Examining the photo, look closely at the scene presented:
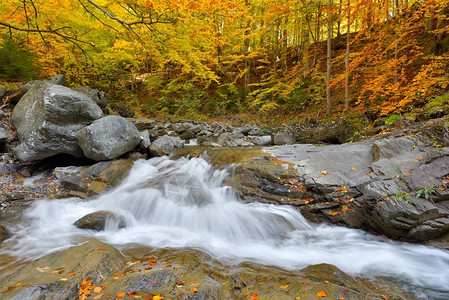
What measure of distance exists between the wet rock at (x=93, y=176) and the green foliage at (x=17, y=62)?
7769 millimetres

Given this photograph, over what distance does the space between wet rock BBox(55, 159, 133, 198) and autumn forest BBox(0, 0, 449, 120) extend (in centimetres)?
349

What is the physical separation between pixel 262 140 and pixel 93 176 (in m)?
6.74

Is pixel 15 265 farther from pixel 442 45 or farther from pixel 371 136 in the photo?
pixel 442 45

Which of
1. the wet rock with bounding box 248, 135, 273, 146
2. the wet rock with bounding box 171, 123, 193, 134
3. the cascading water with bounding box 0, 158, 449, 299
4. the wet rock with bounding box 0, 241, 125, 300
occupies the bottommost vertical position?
the cascading water with bounding box 0, 158, 449, 299

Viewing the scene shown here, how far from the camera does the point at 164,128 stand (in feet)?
40.6

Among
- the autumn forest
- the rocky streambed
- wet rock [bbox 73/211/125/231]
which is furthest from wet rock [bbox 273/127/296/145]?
wet rock [bbox 73/211/125/231]

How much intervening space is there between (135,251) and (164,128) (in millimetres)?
8857

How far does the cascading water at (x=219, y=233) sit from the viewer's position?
376 cm

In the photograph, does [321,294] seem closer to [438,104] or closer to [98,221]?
[98,221]

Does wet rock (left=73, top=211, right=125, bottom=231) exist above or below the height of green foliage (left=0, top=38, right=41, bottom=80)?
below

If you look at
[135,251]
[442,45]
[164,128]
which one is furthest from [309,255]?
[442,45]

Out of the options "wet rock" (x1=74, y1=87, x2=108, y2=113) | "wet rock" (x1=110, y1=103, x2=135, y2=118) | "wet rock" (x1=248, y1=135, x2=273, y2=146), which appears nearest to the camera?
"wet rock" (x1=248, y1=135, x2=273, y2=146)

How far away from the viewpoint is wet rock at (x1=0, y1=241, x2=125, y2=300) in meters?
2.49

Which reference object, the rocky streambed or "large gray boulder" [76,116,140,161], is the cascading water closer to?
the rocky streambed
